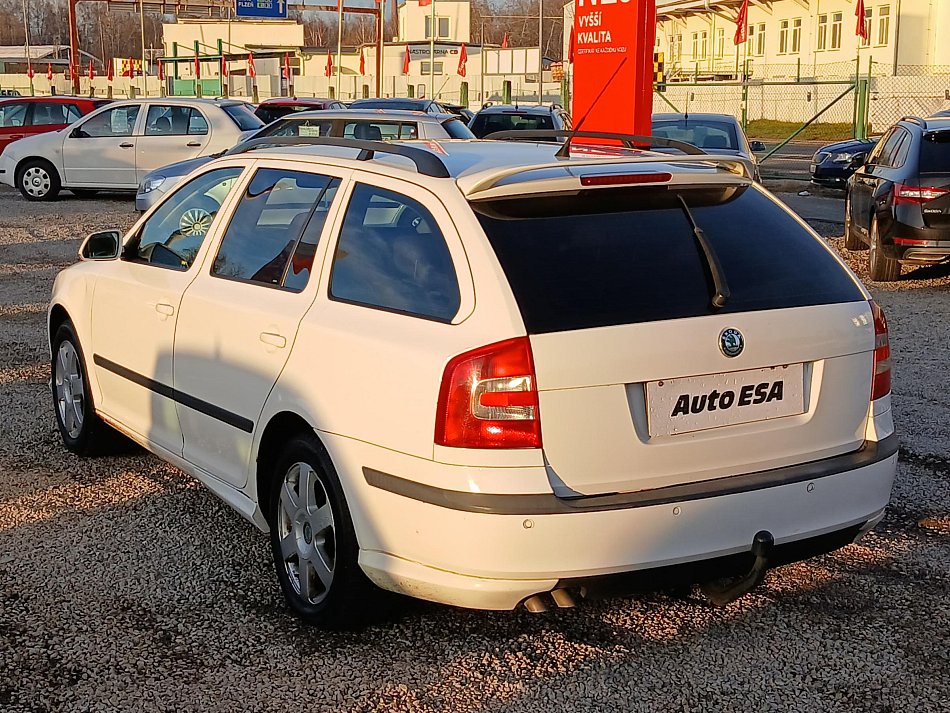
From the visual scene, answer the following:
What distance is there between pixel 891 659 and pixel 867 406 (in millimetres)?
808

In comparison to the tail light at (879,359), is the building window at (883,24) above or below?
above

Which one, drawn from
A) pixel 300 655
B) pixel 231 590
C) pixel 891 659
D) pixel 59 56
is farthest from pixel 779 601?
pixel 59 56

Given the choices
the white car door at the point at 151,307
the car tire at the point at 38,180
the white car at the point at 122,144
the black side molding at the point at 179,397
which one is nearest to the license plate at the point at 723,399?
the black side molding at the point at 179,397

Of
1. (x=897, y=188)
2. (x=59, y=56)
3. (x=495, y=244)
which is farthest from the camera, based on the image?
(x=59, y=56)

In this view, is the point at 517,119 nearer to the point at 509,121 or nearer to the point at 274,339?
the point at 509,121

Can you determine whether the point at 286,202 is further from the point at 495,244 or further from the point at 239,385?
the point at 495,244

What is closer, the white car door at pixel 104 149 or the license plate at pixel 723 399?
the license plate at pixel 723 399

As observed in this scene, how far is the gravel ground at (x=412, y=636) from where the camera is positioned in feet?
12.0

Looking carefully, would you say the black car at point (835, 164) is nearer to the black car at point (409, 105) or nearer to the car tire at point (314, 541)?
the black car at point (409, 105)

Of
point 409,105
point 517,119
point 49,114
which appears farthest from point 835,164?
point 49,114

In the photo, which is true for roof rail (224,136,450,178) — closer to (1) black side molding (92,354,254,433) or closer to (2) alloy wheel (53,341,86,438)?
(1) black side molding (92,354,254,433)

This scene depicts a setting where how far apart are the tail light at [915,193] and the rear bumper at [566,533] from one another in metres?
7.90

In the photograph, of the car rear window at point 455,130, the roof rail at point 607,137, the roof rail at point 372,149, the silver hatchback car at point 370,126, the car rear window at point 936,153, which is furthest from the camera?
the car rear window at point 455,130

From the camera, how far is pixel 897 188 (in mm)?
11258
